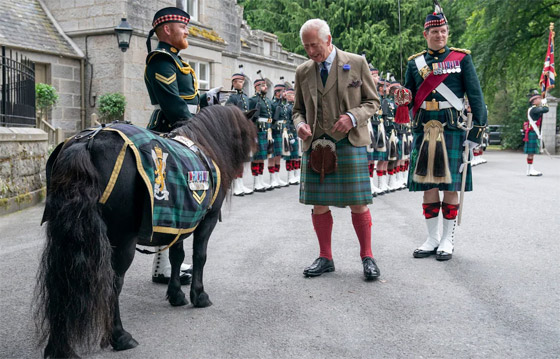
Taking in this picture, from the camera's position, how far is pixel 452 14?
96.8 ft

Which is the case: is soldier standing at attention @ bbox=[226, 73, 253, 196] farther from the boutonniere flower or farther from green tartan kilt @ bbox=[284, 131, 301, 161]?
the boutonniere flower

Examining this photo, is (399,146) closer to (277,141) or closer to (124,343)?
(277,141)

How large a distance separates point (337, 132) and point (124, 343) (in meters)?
2.39

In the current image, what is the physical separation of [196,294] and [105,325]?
110 centimetres

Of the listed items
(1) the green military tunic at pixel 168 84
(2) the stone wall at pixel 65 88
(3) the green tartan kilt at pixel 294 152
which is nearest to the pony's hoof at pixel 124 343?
(1) the green military tunic at pixel 168 84

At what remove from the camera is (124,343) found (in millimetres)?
3273

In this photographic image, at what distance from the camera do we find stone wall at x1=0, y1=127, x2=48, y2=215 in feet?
25.8

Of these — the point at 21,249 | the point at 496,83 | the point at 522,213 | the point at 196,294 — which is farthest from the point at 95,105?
the point at 496,83

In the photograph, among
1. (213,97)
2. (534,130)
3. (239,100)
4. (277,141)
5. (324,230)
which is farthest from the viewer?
(534,130)

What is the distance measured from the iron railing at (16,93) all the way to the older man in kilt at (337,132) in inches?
220

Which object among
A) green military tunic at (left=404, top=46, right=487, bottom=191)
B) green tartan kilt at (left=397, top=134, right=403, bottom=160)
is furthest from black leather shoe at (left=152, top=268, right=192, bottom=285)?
green tartan kilt at (left=397, top=134, right=403, bottom=160)

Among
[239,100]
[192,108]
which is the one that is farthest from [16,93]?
[192,108]

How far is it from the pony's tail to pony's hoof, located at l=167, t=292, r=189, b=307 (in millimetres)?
1144

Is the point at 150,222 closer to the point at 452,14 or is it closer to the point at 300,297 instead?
the point at 300,297
